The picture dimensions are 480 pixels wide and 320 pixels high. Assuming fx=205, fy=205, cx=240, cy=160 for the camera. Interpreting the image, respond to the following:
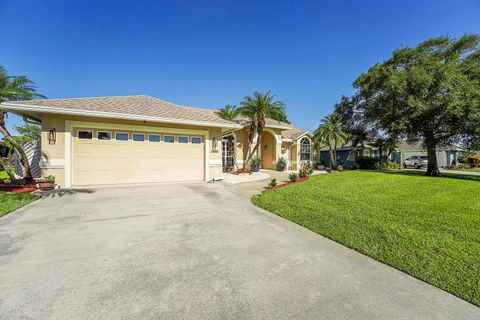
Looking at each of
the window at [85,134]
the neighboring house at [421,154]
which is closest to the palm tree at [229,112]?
the window at [85,134]

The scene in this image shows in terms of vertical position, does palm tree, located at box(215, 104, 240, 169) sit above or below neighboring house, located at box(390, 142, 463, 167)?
above

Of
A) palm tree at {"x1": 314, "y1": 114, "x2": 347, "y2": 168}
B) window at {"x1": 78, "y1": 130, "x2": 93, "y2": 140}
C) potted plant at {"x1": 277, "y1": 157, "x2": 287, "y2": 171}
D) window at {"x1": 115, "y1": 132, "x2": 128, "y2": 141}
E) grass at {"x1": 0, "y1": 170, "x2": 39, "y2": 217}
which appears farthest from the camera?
palm tree at {"x1": 314, "y1": 114, "x2": 347, "y2": 168}

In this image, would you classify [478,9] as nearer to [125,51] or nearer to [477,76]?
[477,76]

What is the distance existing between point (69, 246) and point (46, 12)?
43.1 ft

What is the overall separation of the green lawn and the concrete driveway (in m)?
0.40

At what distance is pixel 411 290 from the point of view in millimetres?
2727

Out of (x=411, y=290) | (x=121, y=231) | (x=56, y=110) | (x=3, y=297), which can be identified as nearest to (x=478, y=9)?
(x=411, y=290)

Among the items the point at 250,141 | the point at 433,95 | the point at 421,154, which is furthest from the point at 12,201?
the point at 421,154

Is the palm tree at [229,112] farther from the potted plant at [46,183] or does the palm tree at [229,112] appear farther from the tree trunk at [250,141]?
the potted plant at [46,183]

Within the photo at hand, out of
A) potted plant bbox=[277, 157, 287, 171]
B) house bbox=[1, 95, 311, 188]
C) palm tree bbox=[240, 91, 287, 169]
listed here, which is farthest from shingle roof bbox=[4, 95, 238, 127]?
potted plant bbox=[277, 157, 287, 171]

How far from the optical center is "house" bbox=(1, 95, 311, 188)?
9.37m

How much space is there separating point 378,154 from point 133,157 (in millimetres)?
31683

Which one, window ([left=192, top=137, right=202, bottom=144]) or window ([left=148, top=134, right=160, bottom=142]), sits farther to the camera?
window ([left=192, top=137, right=202, bottom=144])

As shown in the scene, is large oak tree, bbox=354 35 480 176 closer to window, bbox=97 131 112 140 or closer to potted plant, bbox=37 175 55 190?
window, bbox=97 131 112 140
